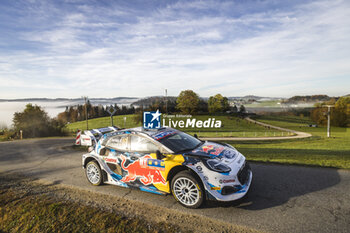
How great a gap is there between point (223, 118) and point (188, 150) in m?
59.3

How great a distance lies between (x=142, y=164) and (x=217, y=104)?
221ft

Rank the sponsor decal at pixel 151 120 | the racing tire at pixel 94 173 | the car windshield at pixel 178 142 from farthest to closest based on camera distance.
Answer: the sponsor decal at pixel 151 120, the racing tire at pixel 94 173, the car windshield at pixel 178 142

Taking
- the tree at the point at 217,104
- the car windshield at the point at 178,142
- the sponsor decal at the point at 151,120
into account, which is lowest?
the car windshield at the point at 178,142

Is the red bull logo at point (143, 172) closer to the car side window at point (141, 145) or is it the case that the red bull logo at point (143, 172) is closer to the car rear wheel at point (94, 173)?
the car side window at point (141, 145)

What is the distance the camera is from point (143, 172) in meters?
4.63

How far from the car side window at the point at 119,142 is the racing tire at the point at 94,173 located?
2.45 feet

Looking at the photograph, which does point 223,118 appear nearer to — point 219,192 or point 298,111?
point 298,111

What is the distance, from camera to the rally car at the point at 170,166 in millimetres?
3922

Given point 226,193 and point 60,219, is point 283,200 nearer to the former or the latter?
point 226,193

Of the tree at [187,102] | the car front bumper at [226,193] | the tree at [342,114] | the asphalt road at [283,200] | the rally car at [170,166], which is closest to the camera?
the asphalt road at [283,200]

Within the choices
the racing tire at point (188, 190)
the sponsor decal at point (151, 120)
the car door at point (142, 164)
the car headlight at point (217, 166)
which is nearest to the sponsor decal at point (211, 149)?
the car headlight at point (217, 166)

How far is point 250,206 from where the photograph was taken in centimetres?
402

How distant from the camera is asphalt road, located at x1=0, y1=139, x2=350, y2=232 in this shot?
135 inches

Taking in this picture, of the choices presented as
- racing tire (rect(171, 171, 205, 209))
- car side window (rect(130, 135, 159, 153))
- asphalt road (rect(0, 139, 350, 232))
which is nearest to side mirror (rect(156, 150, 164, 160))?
car side window (rect(130, 135, 159, 153))
